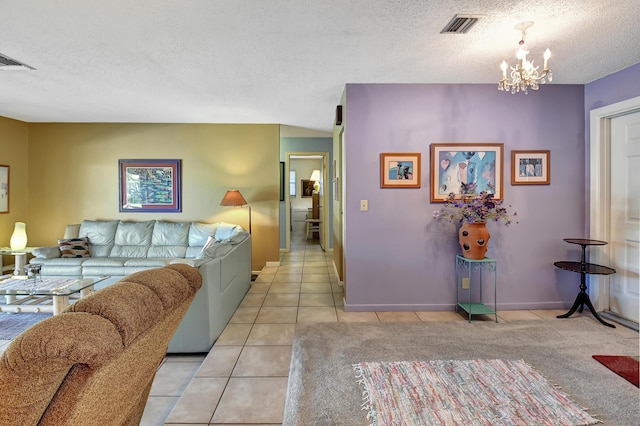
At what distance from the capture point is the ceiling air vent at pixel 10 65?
279cm

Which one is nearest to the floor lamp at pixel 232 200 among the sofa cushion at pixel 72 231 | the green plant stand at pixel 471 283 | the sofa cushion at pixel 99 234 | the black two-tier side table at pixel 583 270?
the sofa cushion at pixel 99 234

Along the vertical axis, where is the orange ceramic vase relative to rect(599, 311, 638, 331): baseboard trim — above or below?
above

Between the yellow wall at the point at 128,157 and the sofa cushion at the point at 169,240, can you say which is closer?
the sofa cushion at the point at 169,240

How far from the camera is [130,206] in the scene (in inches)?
205

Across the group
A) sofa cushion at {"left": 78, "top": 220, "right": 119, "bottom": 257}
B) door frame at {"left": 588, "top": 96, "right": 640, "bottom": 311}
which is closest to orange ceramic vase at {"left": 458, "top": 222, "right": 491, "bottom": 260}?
door frame at {"left": 588, "top": 96, "right": 640, "bottom": 311}

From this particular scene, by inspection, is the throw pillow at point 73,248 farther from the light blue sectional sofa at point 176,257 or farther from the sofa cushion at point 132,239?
the sofa cushion at point 132,239

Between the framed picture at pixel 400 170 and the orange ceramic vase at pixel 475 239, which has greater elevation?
the framed picture at pixel 400 170

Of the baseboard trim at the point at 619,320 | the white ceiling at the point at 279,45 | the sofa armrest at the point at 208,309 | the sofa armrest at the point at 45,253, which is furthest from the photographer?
the sofa armrest at the point at 45,253

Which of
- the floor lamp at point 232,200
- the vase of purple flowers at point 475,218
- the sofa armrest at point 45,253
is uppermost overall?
the floor lamp at point 232,200

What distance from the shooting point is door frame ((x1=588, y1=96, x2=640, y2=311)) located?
3266mm

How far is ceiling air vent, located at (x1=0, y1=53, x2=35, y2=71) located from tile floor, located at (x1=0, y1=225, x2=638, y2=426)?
7.91 ft

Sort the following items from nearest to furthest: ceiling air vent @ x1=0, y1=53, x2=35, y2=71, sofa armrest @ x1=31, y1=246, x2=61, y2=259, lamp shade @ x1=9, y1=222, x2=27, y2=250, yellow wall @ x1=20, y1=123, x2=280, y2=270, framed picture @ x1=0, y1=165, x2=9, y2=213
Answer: ceiling air vent @ x1=0, y1=53, x2=35, y2=71, sofa armrest @ x1=31, y1=246, x2=61, y2=259, lamp shade @ x1=9, y1=222, x2=27, y2=250, framed picture @ x1=0, y1=165, x2=9, y2=213, yellow wall @ x1=20, y1=123, x2=280, y2=270

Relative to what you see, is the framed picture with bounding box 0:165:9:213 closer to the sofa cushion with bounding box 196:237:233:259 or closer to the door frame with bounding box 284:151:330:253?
the sofa cushion with bounding box 196:237:233:259

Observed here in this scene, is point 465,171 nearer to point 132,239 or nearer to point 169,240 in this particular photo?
point 169,240
